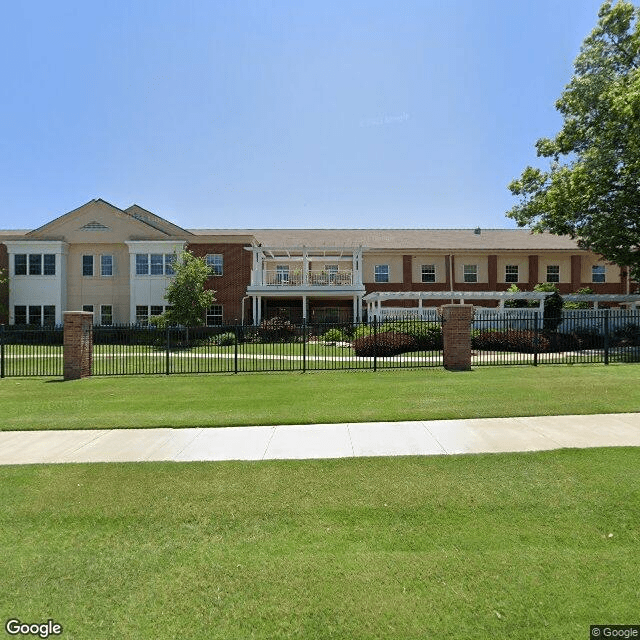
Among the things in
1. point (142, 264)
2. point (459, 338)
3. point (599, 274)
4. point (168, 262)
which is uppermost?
point (168, 262)

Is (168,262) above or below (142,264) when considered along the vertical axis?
above

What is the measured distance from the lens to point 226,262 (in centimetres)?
3238

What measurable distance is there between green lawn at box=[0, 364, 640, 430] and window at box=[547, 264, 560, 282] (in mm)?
24285

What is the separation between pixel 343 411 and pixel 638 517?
5.29m

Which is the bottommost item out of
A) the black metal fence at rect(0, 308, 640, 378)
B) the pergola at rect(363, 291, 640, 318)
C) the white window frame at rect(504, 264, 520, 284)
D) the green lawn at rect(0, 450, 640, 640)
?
the green lawn at rect(0, 450, 640, 640)

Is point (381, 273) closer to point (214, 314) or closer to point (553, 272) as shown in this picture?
point (214, 314)

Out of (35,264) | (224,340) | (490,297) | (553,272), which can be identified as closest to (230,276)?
(224,340)

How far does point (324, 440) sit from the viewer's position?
22.4 ft

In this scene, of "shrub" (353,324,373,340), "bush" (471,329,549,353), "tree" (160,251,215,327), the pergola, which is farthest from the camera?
"tree" (160,251,215,327)

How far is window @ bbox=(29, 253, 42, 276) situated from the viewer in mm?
32469

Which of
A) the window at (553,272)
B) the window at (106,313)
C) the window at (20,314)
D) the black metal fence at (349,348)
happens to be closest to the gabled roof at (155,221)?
the window at (106,313)

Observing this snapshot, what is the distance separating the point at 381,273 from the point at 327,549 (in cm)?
3396

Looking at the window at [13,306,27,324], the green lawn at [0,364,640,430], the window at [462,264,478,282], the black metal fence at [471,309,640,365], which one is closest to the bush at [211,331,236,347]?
the green lawn at [0,364,640,430]

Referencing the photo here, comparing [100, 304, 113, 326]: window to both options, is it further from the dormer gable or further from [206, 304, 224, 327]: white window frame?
[206, 304, 224, 327]: white window frame
